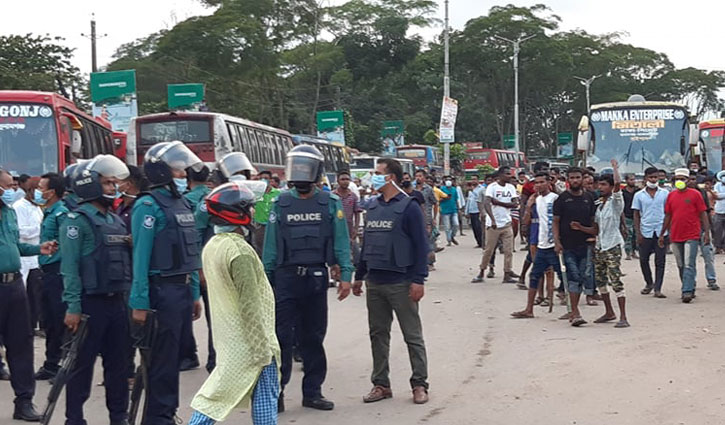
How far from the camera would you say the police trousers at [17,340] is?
6.93 m

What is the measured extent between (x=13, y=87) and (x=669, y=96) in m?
48.9

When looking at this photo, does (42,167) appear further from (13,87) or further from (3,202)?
(13,87)

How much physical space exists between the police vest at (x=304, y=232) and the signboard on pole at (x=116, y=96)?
2713 centimetres

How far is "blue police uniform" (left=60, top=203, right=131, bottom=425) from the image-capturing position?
617cm

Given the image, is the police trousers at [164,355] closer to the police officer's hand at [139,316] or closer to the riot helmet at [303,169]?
the police officer's hand at [139,316]

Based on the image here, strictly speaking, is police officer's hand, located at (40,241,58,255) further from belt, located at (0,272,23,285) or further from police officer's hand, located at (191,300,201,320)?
police officer's hand, located at (191,300,201,320)

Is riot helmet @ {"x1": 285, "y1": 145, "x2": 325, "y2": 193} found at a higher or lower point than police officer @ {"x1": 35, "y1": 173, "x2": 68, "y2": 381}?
higher

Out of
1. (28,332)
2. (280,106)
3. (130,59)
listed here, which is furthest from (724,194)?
(130,59)

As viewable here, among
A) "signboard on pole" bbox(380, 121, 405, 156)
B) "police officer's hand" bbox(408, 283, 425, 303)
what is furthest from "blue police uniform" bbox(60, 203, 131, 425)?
"signboard on pole" bbox(380, 121, 405, 156)

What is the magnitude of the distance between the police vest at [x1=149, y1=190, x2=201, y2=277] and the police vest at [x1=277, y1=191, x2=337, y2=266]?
1069mm

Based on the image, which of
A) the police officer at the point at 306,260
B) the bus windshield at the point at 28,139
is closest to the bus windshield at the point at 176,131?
the bus windshield at the point at 28,139

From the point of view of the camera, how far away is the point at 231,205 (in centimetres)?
535

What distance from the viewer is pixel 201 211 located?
8.17 meters

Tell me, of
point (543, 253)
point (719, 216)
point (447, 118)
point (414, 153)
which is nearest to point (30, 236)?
point (543, 253)
